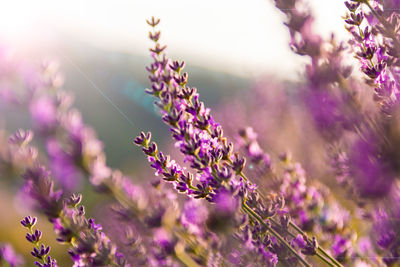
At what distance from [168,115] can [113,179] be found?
267 mm

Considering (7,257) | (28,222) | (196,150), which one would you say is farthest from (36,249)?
(196,150)

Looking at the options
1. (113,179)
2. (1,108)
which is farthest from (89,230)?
(1,108)

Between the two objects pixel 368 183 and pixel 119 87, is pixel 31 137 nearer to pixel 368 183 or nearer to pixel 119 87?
pixel 368 183

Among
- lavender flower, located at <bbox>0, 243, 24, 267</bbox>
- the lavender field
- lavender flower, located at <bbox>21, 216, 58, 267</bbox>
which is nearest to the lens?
the lavender field

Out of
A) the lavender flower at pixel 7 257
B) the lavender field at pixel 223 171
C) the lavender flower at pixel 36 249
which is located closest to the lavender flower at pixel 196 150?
the lavender field at pixel 223 171

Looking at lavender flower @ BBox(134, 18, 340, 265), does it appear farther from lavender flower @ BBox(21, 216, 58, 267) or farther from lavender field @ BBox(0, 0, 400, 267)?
lavender flower @ BBox(21, 216, 58, 267)

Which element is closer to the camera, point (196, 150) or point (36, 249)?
point (196, 150)

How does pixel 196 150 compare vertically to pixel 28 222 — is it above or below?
above

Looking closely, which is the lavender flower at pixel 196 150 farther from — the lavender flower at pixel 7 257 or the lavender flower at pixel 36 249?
the lavender flower at pixel 7 257

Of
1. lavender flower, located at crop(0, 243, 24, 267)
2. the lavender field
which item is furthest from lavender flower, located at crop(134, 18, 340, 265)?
lavender flower, located at crop(0, 243, 24, 267)

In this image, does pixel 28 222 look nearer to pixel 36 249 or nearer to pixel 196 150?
pixel 36 249

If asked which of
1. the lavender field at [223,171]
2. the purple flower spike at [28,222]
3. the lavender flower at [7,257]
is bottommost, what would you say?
the lavender flower at [7,257]

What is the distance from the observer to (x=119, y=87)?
14.3m

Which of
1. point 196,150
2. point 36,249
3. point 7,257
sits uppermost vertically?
point 196,150
